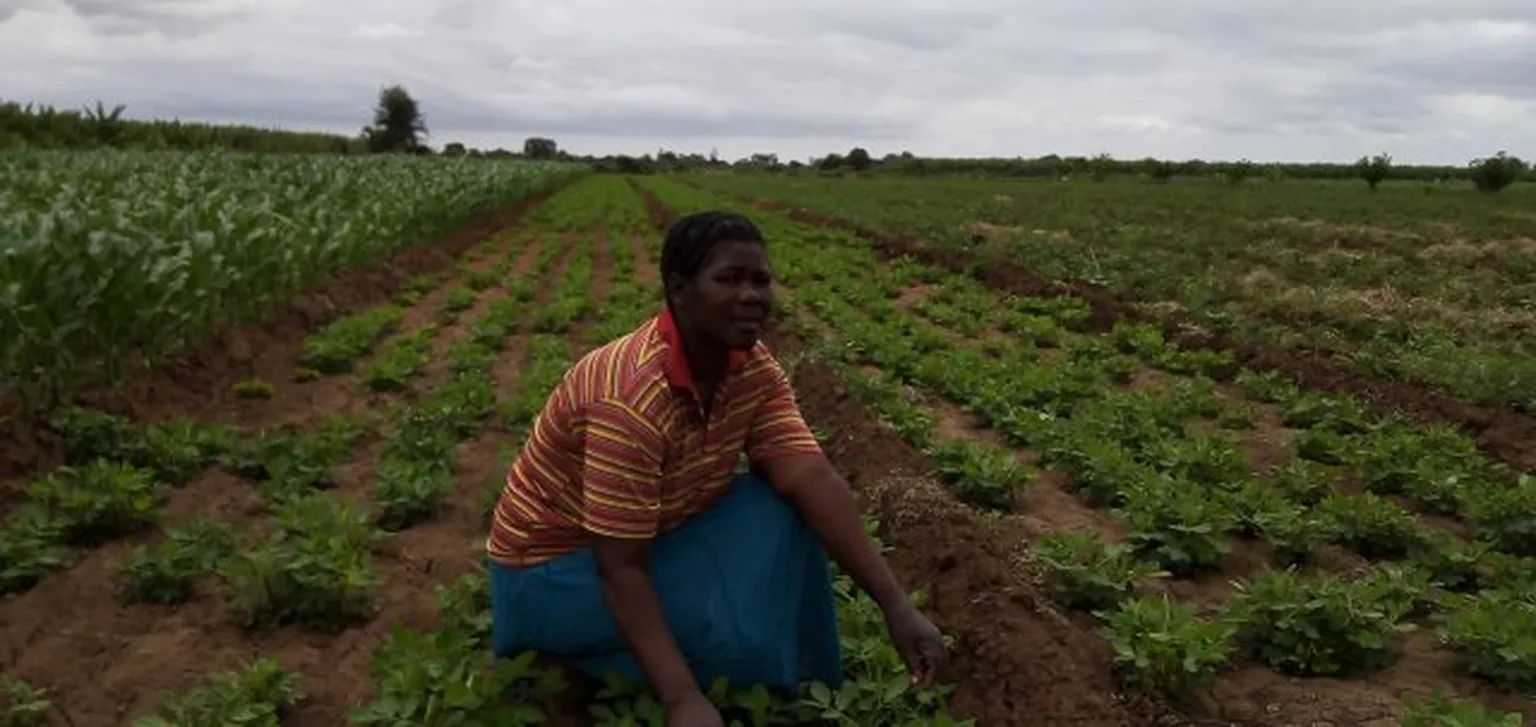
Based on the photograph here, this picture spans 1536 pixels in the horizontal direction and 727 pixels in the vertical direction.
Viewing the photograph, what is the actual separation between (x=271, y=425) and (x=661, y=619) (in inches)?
205

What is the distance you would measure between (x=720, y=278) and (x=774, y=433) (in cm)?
55

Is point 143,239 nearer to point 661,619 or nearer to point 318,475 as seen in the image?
point 318,475

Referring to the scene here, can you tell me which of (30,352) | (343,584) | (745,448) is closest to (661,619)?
(745,448)

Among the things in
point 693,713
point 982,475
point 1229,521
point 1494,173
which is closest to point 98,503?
point 693,713

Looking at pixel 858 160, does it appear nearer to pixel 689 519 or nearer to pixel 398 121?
pixel 398 121

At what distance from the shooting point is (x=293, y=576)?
14.5 feet

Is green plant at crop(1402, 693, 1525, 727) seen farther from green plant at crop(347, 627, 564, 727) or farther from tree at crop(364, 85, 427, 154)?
tree at crop(364, 85, 427, 154)

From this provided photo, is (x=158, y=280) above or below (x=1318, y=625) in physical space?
above

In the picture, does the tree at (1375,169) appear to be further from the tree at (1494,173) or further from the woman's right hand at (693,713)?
the woman's right hand at (693,713)

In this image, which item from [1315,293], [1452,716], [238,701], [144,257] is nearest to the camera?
[1452,716]

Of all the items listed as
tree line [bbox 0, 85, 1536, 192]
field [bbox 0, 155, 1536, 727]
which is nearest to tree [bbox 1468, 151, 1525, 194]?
tree line [bbox 0, 85, 1536, 192]

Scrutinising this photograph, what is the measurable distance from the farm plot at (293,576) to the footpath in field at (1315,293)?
551 cm

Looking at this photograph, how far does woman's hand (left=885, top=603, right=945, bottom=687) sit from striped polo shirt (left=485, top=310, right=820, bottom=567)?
1.67 feet

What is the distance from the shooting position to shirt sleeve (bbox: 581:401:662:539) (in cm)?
314
